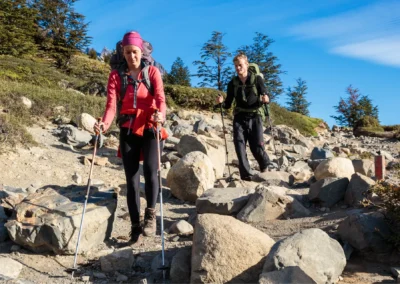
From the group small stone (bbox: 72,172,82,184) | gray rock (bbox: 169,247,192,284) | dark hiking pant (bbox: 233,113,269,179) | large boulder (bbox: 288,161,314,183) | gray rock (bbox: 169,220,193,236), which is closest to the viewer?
gray rock (bbox: 169,247,192,284)

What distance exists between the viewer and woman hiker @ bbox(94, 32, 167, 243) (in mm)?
4396

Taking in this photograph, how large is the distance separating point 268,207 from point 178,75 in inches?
1356

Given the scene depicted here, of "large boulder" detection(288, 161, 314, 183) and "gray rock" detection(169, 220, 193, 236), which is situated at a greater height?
"large boulder" detection(288, 161, 314, 183)

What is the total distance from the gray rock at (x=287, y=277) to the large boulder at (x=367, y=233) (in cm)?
113

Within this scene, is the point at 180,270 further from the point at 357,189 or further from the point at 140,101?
the point at 357,189

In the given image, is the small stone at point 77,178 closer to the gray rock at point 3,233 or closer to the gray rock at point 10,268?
the gray rock at point 3,233

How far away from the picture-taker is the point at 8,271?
3.84m

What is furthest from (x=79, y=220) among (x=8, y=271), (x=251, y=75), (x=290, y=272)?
(x=251, y=75)

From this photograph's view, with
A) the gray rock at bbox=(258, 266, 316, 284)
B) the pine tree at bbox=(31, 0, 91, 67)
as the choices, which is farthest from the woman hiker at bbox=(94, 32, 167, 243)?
the pine tree at bbox=(31, 0, 91, 67)

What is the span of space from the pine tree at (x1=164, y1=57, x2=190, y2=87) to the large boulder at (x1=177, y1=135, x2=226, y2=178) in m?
28.6

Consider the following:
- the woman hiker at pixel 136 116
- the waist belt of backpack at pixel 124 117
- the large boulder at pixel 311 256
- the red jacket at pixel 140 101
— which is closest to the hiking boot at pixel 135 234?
the woman hiker at pixel 136 116

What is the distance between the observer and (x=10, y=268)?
3875 mm

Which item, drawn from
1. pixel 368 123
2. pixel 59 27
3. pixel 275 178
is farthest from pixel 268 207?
pixel 59 27

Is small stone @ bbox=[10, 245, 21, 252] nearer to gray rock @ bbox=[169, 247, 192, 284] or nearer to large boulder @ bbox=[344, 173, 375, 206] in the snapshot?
gray rock @ bbox=[169, 247, 192, 284]
